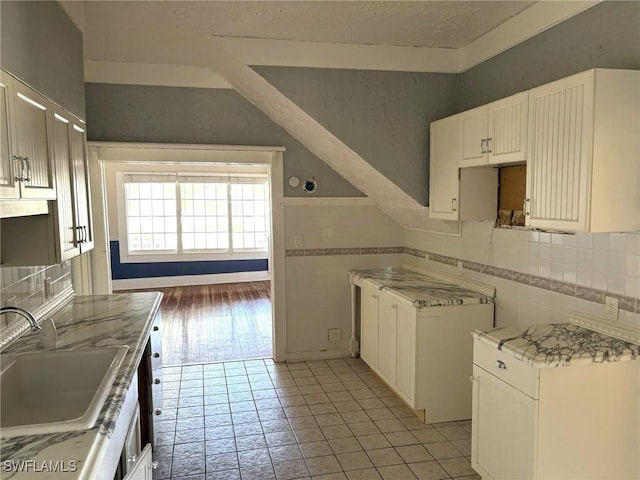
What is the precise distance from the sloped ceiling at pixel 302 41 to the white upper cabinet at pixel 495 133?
0.53 meters

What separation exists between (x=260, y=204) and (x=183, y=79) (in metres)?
5.11

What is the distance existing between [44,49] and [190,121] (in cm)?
204

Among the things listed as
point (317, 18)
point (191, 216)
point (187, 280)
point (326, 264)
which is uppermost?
point (317, 18)

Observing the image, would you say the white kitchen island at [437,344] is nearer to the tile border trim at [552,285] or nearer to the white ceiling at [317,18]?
the tile border trim at [552,285]

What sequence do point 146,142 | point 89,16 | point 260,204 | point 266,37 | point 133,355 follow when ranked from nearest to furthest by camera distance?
point 133,355
point 89,16
point 266,37
point 146,142
point 260,204

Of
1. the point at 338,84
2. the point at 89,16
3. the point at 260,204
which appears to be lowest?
the point at 260,204

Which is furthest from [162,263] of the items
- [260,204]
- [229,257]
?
[260,204]

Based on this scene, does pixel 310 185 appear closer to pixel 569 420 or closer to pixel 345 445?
Answer: pixel 345 445

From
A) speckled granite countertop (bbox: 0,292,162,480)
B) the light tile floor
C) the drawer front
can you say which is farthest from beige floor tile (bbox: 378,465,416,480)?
speckled granite countertop (bbox: 0,292,162,480)

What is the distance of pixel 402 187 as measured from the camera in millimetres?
3643

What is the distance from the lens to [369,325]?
4.04 m

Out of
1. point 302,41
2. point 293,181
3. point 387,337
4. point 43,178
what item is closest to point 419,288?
point 387,337

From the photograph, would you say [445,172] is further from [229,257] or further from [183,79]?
[229,257]

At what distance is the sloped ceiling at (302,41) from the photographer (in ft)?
9.07
